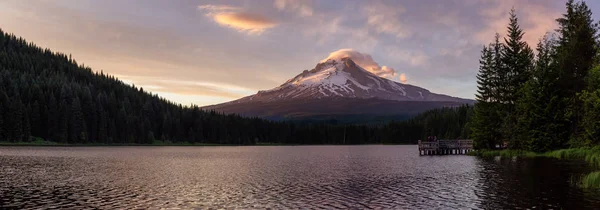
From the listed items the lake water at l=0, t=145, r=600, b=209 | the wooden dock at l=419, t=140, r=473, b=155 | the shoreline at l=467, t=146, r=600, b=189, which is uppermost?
the wooden dock at l=419, t=140, r=473, b=155

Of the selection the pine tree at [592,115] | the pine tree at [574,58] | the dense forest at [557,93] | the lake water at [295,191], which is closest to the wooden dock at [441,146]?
the dense forest at [557,93]

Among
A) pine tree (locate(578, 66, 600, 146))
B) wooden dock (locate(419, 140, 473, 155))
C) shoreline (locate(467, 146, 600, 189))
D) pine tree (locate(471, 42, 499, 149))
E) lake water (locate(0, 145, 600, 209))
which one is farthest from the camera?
wooden dock (locate(419, 140, 473, 155))

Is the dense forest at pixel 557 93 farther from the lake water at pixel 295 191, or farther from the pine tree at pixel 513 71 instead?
the lake water at pixel 295 191

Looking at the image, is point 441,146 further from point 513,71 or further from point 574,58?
point 574,58

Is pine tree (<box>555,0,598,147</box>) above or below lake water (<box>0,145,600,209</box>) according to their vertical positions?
above

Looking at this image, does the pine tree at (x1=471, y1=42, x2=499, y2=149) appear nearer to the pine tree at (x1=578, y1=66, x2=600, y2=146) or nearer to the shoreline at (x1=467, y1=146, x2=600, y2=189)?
the shoreline at (x1=467, y1=146, x2=600, y2=189)

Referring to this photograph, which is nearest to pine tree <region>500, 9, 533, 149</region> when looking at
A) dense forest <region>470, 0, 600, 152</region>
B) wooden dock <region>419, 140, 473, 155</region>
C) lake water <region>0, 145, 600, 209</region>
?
dense forest <region>470, 0, 600, 152</region>

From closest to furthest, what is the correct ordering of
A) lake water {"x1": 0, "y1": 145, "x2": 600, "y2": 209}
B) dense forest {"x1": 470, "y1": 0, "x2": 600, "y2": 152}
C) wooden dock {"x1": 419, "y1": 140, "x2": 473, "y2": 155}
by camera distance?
lake water {"x1": 0, "y1": 145, "x2": 600, "y2": 209}
dense forest {"x1": 470, "y1": 0, "x2": 600, "y2": 152}
wooden dock {"x1": 419, "y1": 140, "x2": 473, "y2": 155}

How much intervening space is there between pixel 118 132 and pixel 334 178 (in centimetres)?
16267

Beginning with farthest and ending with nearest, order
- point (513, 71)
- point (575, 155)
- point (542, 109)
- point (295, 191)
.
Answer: point (513, 71), point (542, 109), point (575, 155), point (295, 191)

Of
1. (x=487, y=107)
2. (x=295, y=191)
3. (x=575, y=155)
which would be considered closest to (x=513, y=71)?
(x=487, y=107)

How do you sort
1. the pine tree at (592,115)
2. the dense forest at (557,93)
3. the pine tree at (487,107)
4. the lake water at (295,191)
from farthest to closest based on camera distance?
the pine tree at (487,107), the dense forest at (557,93), the pine tree at (592,115), the lake water at (295,191)

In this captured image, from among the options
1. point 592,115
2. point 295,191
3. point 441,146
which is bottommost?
point 295,191

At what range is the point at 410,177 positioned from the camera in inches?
1895
